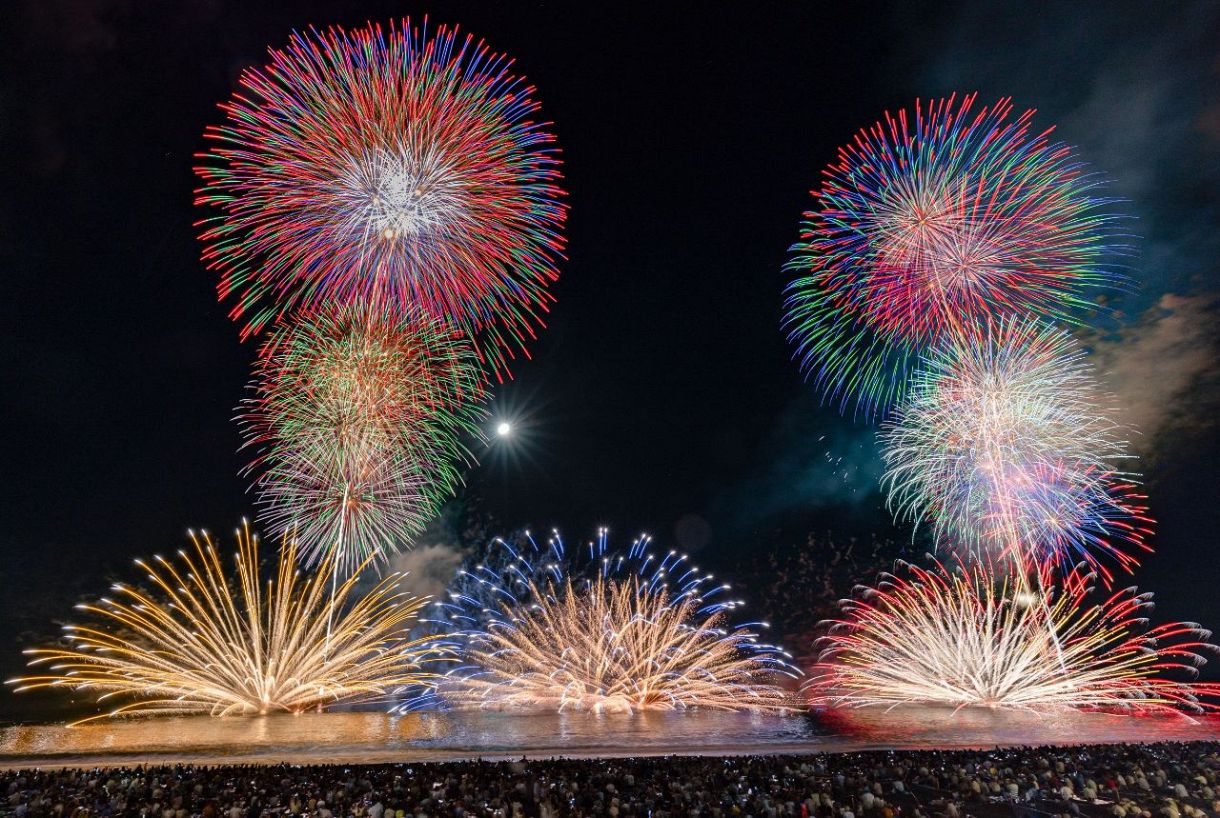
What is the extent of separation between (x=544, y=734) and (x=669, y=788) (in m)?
15.7

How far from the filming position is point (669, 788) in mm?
16500

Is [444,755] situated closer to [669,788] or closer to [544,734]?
[544,734]

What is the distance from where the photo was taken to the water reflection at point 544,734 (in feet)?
82.3

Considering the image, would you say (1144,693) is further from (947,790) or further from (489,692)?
(489,692)

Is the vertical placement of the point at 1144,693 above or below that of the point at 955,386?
below

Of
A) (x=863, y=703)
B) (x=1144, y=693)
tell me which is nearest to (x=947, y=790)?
(x=863, y=703)

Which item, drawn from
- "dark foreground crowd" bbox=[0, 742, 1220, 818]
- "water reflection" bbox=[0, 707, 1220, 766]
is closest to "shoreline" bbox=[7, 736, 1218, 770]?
"water reflection" bbox=[0, 707, 1220, 766]

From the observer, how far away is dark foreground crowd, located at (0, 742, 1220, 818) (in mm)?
15375

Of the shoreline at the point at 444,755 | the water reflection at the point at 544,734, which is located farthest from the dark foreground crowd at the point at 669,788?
the water reflection at the point at 544,734

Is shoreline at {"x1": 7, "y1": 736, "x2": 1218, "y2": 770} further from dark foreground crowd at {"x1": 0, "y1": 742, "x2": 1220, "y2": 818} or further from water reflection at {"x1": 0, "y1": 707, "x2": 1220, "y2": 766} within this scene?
dark foreground crowd at {"x1": 0, "y1": 742, "x2": 1220, "y2": 818}

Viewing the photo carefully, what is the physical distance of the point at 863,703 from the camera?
39.4m

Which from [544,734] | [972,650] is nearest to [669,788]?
[544,734]

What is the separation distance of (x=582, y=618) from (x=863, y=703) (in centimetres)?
1787

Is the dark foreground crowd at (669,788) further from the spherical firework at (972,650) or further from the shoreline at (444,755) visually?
the spherical firework at (972,650)
